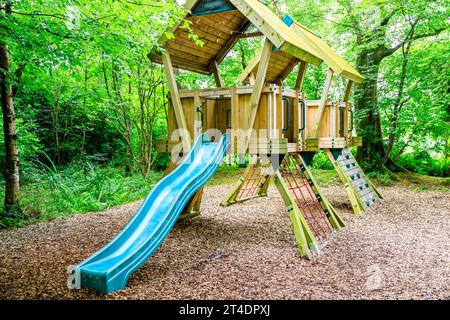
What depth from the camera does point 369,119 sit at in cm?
1393

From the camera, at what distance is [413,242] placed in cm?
600

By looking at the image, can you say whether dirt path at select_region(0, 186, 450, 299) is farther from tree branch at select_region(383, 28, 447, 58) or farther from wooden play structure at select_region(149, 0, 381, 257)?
tree branch at select_region(383, 28, 447, 58)

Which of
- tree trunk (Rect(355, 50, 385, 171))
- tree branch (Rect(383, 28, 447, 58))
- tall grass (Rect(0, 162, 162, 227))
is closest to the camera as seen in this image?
tall grass (Rect(0, 162, 162, 227))

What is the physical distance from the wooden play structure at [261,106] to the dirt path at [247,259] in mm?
549

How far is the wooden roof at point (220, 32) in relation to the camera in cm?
543

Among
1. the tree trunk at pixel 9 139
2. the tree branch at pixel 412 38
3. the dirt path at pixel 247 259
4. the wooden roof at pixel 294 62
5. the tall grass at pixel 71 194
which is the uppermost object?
the tree branch at pixel 412 38

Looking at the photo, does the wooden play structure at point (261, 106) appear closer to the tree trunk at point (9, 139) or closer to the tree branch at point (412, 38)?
the tree trunk at point (9, 139)

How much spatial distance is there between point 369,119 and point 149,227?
11763 millimetres

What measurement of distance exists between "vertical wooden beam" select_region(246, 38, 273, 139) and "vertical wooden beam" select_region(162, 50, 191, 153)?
1292 mm

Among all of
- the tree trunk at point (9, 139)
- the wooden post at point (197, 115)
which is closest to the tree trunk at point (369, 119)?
the wooden post at point (197, 115)

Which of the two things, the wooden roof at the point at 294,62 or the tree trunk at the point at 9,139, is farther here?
the wooden roof at the point at 294,62

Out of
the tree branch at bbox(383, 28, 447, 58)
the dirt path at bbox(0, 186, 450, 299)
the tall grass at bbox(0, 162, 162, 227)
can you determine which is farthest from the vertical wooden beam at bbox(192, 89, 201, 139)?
the tree branch at bbox(383, 28, 447, 58)

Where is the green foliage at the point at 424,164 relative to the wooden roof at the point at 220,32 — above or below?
below

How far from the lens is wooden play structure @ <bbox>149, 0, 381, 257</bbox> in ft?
18.3
